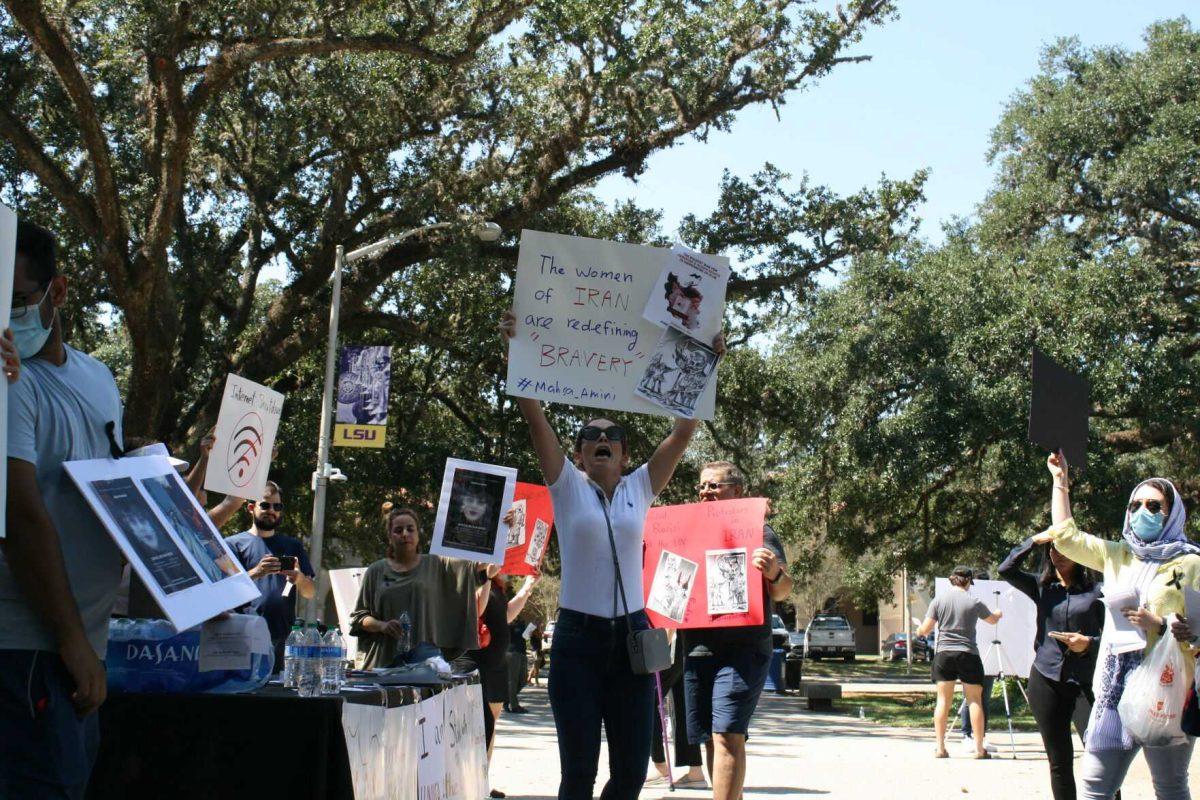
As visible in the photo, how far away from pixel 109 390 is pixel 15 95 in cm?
1763

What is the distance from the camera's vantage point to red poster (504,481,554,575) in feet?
32.9

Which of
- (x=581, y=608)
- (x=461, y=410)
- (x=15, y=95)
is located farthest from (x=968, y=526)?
(x=581, y=608)

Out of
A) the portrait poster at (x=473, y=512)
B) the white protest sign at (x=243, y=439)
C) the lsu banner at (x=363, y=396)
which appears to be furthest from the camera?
the lsu banner at (x=363, y=396)

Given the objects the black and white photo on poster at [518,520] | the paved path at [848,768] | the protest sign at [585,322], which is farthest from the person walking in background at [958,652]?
the protest sign at [585,322]

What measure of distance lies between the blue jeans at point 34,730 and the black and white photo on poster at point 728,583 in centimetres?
431

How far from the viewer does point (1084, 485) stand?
2391 centimetres

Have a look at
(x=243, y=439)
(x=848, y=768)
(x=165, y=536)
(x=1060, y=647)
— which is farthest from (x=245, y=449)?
(x=848, y=768)

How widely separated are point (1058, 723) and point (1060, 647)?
41cm

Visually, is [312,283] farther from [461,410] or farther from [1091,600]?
[1091,600]

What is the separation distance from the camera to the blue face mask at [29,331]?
3311 mm

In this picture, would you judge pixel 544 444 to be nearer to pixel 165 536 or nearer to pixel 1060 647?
pixel 165 536

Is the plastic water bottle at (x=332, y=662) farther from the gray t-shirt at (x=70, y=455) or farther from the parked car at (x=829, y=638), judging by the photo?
the parked car at (x=829, y=638)

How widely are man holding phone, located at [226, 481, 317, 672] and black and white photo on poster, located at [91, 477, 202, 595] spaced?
12.7ft

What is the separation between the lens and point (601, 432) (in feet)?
17.7
